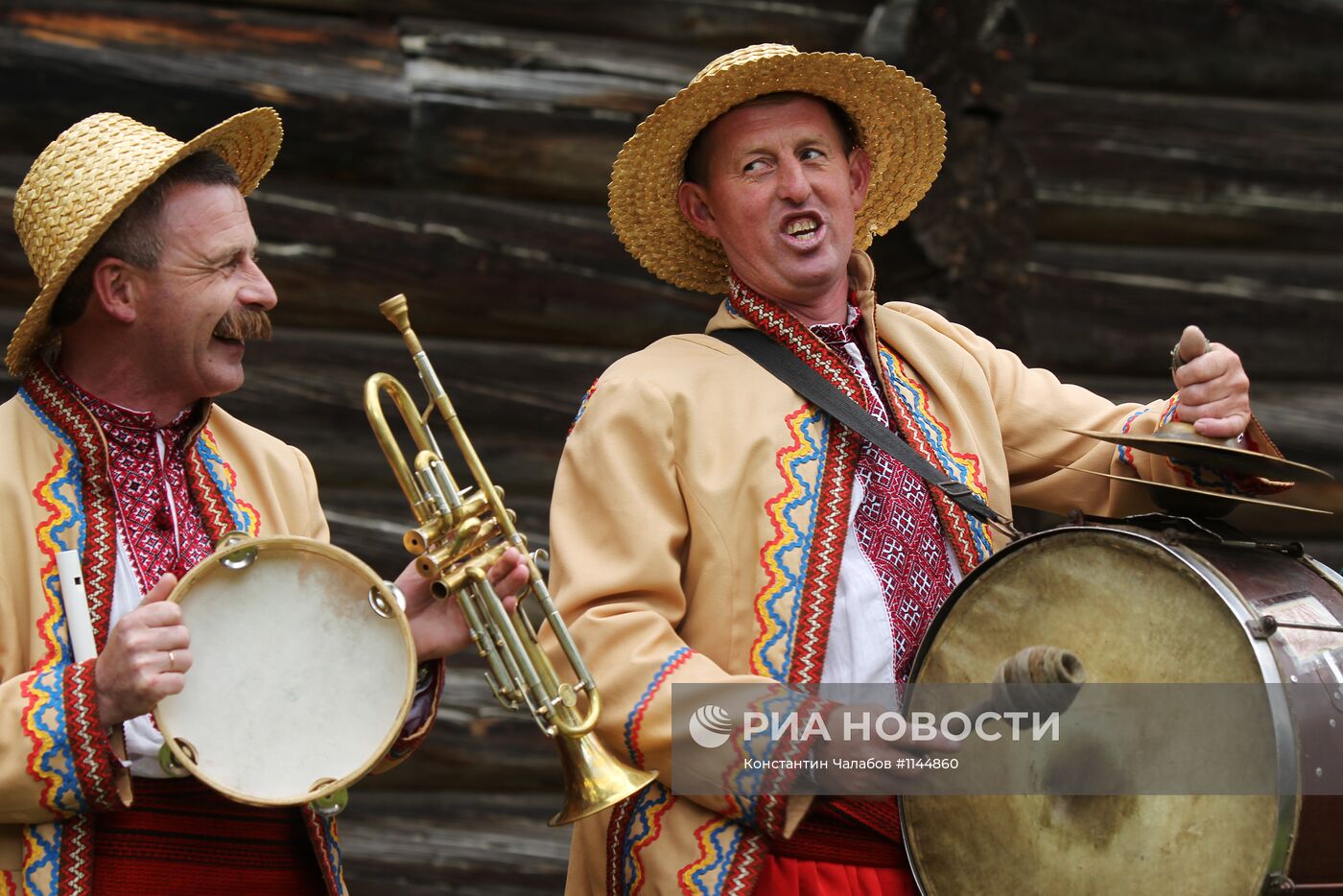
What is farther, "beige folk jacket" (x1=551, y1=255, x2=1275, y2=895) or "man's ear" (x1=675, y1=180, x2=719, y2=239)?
"man's ear" (x1=675, y1=180, x2=719, y2=239)

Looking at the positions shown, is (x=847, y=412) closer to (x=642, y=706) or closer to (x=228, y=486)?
(x=642, y=706)

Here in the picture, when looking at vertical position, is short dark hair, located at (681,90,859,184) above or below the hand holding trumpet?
above

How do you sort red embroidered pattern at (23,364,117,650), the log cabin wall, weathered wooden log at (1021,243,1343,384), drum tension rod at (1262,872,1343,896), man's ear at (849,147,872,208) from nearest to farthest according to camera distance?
drum tension rod at (1262,872,1343,896)
red embroidered pattern at (23,364,117,650)
man's ear at (849,147,872,208)
the log cabin wall
weathered wooden log at (1021,243,1343,384)

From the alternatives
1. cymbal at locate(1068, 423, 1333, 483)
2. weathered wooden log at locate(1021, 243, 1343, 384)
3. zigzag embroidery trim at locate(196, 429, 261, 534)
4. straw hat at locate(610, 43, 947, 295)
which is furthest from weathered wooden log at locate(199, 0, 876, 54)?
cymbal at locate(1068, 423, 1333, 483)

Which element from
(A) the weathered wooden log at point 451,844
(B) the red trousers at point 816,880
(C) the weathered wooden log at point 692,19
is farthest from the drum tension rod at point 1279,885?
(C) the weathered wooden log at point 692,19

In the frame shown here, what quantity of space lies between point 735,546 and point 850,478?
0.23 meters

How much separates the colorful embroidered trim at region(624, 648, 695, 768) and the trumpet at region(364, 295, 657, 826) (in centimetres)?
6

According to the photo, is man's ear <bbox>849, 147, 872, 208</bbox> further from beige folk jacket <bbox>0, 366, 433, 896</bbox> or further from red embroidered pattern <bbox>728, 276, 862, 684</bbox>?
beige folk jacket <bbox>0, 366, 433, 896</bbox>

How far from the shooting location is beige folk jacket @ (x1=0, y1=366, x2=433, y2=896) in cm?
237

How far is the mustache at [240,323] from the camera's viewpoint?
2684 millimetres

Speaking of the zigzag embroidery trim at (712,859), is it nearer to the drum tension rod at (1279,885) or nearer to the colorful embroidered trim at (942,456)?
the colorful embroidered trim at (942,456)

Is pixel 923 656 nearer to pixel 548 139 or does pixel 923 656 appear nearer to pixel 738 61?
pixel 738 61

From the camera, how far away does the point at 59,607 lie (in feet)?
8.28

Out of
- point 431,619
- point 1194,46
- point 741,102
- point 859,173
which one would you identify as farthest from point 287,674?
point 1194,46
